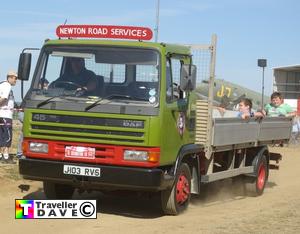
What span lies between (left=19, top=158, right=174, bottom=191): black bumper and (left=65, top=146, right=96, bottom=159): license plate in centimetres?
12

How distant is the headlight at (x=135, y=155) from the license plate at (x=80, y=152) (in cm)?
47

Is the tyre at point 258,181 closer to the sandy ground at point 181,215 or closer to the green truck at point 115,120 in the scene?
the sandy ground at point 181,215

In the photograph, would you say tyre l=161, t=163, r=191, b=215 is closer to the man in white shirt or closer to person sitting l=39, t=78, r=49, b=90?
person sitting l=39, t=78, r=49, b=90

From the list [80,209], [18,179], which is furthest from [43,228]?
[18,179]

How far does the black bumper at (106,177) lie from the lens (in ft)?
26.0

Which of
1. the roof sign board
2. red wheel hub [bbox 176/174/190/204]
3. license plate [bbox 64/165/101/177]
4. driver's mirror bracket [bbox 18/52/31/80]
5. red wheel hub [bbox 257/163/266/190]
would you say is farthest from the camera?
red wheel hub [bbox 257/163/266/190]

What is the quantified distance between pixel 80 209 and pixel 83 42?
2382 mm

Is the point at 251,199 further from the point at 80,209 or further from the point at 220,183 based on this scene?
the point at 80,209

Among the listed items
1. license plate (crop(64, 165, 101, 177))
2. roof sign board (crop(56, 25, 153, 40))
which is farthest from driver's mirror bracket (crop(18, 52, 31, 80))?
license plate (crop(64, 165, 101, 177))

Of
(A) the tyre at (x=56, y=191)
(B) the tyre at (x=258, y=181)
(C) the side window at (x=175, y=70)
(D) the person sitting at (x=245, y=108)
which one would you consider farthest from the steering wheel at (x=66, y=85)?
(B) the tyre at (x=258, y=181)

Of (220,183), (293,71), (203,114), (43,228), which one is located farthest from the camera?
(293,71)

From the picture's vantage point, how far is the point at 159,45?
8250mm
